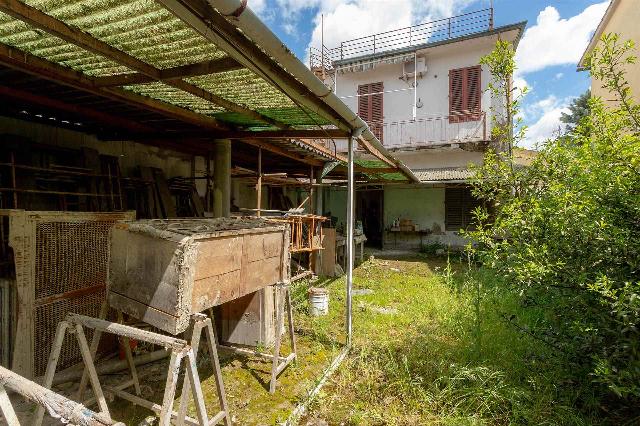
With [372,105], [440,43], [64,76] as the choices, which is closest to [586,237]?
[64,76]

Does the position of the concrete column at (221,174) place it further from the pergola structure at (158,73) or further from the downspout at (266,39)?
Result: the downspout at (266,39)

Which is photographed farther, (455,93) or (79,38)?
(455,93)

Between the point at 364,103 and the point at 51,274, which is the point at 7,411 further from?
the point at 364,103

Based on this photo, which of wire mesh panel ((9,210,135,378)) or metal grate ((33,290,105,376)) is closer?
wire mesh panel ((9,210,135,378))

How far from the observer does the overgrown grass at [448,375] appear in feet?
10.1

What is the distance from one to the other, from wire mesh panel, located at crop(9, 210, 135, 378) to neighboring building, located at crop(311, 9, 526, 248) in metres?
11.3

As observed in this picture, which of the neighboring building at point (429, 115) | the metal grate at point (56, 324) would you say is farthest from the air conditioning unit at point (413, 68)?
the metal grate at point (56, 324)

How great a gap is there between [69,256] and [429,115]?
14.2 meters

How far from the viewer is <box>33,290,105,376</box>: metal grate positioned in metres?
3.27

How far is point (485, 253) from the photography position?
A: 3477 millimetres

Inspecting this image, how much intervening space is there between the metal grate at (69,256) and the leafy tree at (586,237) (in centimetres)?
401

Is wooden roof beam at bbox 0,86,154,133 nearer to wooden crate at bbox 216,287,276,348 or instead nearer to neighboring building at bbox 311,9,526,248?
wooden crate at bbox 216,287,276,348

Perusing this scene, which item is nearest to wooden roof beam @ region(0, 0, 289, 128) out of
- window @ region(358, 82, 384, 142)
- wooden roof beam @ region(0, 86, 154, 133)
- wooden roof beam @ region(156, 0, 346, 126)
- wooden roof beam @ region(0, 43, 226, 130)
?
wooden roof beam @ region(0, 43, 226, 130)

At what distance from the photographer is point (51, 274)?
11.1ft
